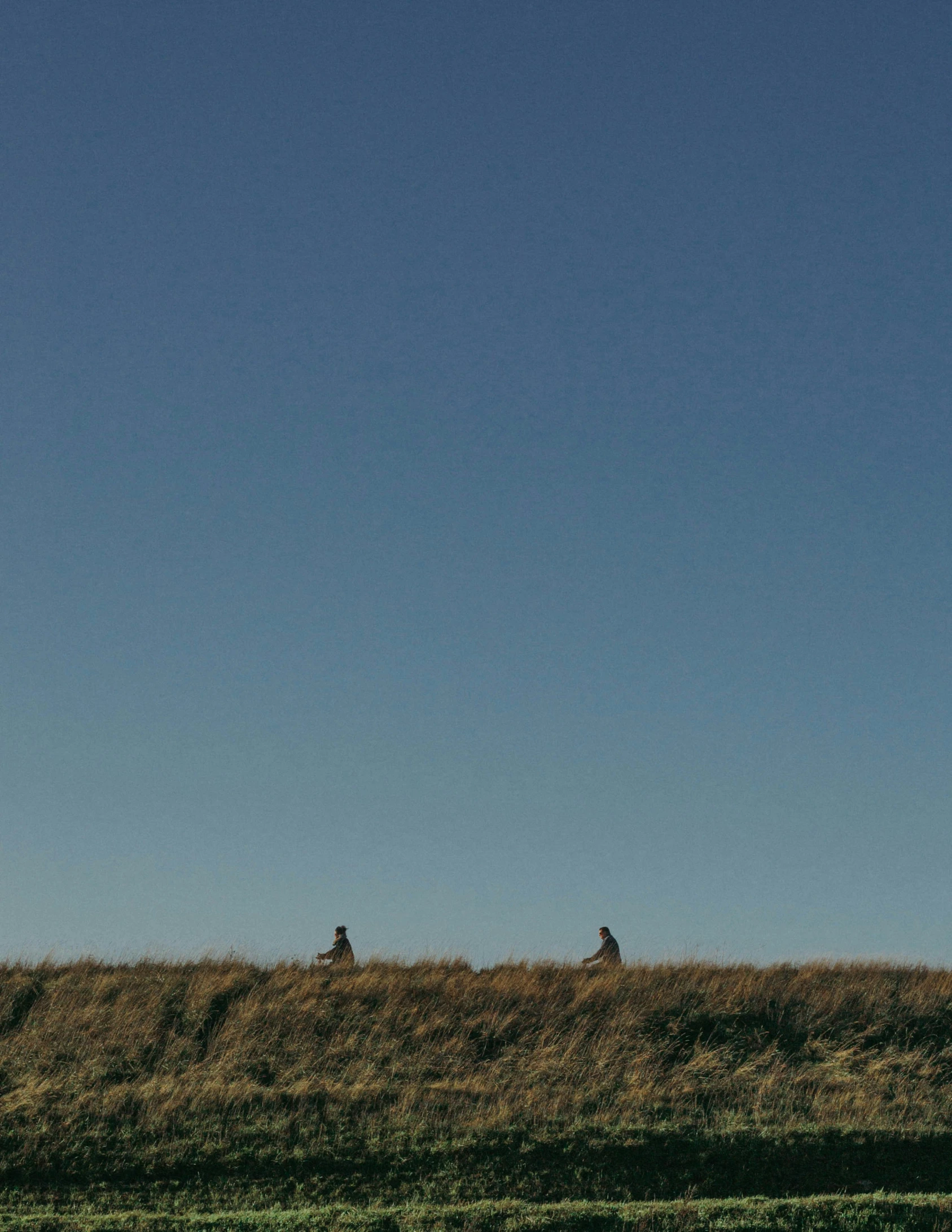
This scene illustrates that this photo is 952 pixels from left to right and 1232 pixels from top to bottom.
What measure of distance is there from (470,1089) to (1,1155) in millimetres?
6761

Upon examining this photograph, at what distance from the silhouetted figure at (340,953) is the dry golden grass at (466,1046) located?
43 cm

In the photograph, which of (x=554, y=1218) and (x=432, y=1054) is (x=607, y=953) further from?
(x=554, y=1218)

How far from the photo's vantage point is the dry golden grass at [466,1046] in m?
17.2

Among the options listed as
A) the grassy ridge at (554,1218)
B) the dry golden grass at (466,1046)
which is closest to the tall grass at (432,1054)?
the dry golden grass at (466,1046)

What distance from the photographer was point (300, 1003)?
2106 cm

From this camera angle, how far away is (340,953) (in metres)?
23.5

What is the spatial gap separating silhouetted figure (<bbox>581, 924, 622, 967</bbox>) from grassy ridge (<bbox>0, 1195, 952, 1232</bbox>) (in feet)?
31.9

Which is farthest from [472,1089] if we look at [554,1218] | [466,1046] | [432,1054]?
[554,1218]

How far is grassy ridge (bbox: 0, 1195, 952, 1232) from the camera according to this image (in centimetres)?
1305

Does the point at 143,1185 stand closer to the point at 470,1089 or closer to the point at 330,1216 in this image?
the point at 330,1216

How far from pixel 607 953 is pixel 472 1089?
6.52 metres

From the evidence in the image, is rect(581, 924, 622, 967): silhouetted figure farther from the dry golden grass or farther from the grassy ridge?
the grassy ridge

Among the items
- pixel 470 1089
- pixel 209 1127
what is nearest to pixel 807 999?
pixel 470 1089

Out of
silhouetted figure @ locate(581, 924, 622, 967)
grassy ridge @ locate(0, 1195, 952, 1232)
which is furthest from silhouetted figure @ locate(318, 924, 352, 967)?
grassy ridge @ locate(0, 1195, 952, 1232)
